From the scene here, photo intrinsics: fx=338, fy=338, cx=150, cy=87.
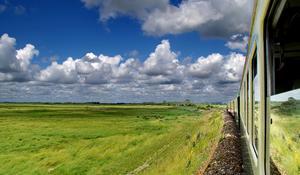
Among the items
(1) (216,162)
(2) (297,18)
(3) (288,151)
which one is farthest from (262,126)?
(1) (216,162)

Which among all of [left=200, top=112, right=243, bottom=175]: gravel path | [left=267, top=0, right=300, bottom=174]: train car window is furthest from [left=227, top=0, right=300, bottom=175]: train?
[left=200, top=112, right=243, bottom=175]: gravel path

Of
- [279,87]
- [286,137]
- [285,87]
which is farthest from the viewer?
[279,87]

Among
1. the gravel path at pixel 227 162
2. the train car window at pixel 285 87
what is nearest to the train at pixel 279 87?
the train car window at pixel 285 87

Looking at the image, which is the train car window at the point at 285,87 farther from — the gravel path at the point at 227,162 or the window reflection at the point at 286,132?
the gravel path at the point at 227,162

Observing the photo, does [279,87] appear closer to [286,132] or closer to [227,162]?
[286,132]

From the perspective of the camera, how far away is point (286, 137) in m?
2.89

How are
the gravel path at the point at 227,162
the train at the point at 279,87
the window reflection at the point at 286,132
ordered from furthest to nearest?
the gravel path at the point at 227,162, the train at the point at 279,87, the window reflection at the point at 286,132

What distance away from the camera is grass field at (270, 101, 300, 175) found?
8.41ft

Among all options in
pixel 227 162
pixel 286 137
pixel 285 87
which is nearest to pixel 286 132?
pixel 286 137

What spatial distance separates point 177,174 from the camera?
57.5 ft

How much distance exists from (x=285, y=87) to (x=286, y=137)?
0.57 m

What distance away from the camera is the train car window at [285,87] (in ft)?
8.56

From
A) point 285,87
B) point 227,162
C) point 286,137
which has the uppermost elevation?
point 285,87

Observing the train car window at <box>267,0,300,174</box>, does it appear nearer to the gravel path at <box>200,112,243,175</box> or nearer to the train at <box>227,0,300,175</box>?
the train at <box>227,0,300,175</box>
